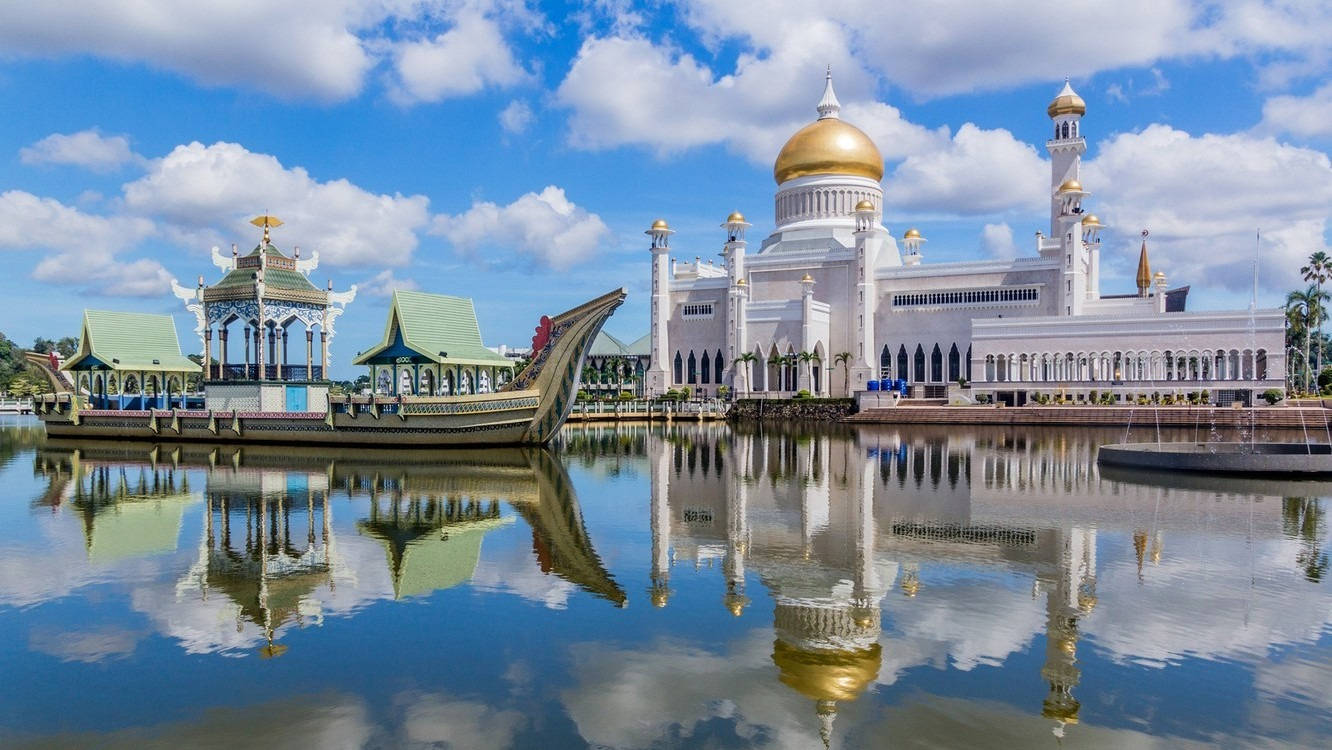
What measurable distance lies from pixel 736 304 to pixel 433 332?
2998 cm

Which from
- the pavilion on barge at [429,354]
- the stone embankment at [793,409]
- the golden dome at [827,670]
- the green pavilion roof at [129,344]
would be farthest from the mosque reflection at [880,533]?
the green pavilion roof at [129,344]

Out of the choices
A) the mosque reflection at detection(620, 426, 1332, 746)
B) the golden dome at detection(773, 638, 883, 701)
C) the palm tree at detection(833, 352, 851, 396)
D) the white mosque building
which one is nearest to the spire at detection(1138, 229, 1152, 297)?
the white mosque building

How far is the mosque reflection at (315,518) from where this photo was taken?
10023 millimetres

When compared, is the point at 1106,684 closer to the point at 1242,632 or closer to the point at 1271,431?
the point at 1242,632

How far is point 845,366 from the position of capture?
56500 millimetres

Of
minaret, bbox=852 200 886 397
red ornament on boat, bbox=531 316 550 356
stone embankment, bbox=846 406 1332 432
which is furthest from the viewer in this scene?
minaret, bbox=852 200 886 397

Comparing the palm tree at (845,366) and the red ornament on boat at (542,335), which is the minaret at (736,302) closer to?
the palm tree at (845,366)

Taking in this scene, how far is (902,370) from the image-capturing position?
55250 millimetres

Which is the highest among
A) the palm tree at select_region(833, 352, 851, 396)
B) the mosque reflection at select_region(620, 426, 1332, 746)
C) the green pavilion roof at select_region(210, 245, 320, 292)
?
the green pavilion roof at select_region(210, 245, 320, 292)

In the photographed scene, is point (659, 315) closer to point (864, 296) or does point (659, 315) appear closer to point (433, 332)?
point (864, 296)

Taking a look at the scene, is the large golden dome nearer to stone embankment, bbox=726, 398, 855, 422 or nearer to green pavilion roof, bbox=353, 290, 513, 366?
stone embankment, bbox=726, 398, 855, 422

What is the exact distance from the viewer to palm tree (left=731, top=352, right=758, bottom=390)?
184 ft

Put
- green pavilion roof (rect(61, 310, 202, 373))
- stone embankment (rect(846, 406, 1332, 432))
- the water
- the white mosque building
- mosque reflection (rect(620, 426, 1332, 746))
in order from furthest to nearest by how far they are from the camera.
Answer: the white mosque building, stone embankment (rect(846, 406, 1332, 432)), green pavilion roof (rect(61, 310, 202, 373)), mosque reflection (rect(620, 426, 1332, 746)), the water

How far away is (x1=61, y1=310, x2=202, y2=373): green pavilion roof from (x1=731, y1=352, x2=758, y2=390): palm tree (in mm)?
28564
